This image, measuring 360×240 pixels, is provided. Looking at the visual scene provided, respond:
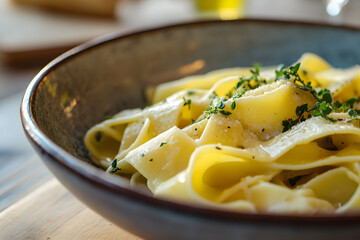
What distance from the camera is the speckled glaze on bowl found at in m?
0.89

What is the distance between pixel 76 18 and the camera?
421 centimetres

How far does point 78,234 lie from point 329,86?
3.82 ft

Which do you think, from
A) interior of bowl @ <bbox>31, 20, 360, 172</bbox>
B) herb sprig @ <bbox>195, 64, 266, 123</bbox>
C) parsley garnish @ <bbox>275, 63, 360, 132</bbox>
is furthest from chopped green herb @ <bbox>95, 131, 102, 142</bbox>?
parsley garnish @ <bbox>275, 63, 360, 132</bbox>

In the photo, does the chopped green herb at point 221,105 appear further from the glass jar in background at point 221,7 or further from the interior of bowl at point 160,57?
the glass jar in background at point 221,7

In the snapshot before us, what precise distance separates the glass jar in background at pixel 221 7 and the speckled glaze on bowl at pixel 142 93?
4.57ft

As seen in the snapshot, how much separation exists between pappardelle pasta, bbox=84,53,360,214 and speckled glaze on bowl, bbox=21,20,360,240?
20 centimetres

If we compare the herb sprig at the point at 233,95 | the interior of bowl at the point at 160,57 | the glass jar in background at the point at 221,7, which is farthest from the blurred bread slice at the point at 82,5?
the herb sprig at the point at 233,95

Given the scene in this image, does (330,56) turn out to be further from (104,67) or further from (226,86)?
(104,67)

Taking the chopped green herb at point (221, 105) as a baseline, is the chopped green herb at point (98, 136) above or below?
below

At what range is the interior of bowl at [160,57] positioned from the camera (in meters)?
1.84

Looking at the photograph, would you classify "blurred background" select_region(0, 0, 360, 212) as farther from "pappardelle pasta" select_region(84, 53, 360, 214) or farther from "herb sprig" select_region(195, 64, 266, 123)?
"pappardelle pasta" select_region(84, 53, 360, 214)

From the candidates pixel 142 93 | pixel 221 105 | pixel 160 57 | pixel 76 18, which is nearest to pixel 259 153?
pixel 221 105

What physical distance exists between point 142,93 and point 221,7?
189cm

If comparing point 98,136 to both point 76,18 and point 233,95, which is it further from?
point 76,18
